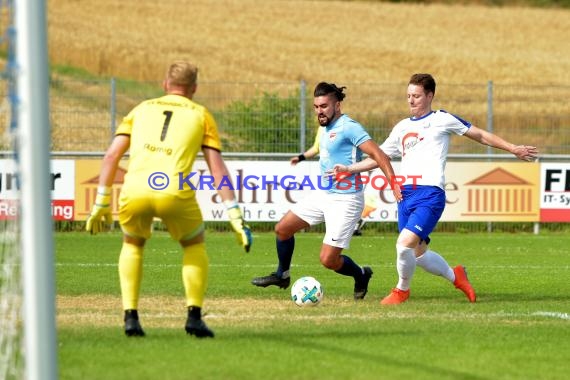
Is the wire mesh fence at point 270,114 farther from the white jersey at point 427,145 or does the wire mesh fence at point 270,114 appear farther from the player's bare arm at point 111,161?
the player's bare arm at point 111,161

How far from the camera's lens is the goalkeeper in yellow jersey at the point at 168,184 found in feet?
28.1

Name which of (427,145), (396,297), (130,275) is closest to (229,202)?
(130,275)

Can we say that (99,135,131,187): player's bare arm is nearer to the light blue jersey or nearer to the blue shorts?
the light blue jersey

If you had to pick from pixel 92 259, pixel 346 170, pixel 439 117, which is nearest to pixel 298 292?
pixel 346 170

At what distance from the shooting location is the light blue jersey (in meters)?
11.8

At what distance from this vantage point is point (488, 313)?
10844mm

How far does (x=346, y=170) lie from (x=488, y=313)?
179 centimetres

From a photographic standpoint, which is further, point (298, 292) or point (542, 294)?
point (542, 294)

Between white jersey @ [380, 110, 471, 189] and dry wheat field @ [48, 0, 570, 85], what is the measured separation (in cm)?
2790

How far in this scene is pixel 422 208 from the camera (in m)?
11.5

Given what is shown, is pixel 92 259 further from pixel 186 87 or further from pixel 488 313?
pixel 186 87

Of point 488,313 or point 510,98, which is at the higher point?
point 510,98

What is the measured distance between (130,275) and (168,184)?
0.71 m

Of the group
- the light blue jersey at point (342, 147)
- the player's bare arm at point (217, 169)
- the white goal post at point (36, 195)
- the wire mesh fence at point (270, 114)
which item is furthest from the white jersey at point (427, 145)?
the wire mesh fence at point (270, 114)
